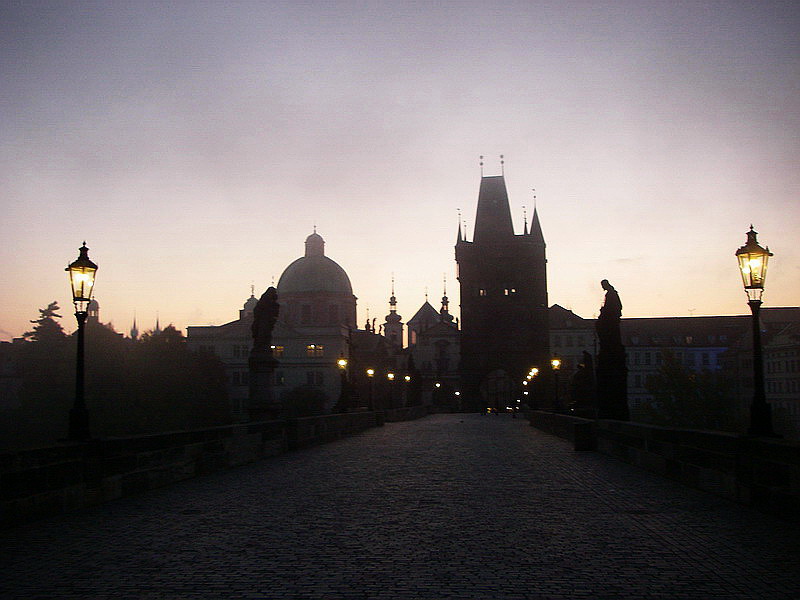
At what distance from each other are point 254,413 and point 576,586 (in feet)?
68.8

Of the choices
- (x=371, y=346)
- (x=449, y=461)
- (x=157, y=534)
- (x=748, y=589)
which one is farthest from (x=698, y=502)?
(x=371, y=346)

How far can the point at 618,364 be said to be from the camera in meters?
25.9

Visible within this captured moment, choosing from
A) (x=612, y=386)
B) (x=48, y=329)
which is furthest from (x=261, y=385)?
(x=48, y=329)

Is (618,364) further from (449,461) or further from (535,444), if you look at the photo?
(449,461)

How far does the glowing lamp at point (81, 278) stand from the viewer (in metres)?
14.6

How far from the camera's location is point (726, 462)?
39.5 feet

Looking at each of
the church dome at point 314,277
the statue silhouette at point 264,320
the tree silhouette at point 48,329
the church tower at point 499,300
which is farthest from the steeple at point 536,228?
the statue silhouette at point 264,320

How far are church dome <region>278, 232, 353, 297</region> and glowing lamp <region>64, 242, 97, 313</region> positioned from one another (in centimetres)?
9984

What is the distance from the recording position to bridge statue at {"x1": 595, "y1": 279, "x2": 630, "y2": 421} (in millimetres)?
25625

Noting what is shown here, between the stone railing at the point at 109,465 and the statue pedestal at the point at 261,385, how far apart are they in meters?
6.04

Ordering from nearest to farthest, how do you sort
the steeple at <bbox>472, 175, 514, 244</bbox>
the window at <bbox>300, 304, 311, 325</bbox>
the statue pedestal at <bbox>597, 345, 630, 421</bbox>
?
1. the statue pedestal at <bbox>597, 345, 630, 421</bbox>
2. the steeple at <bbox>472, 175, 514, 244</bbox>
3. the window at <bbox>300, 304, 311, 325</bbox>

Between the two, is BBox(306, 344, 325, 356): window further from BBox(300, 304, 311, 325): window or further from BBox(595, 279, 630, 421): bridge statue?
BBox(595, 279, 630, 421): bridge statue

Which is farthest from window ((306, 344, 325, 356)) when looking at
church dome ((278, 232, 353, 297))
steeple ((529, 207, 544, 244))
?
steeple ((529, 207, 544, 244))

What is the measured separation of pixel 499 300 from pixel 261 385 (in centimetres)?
7783
